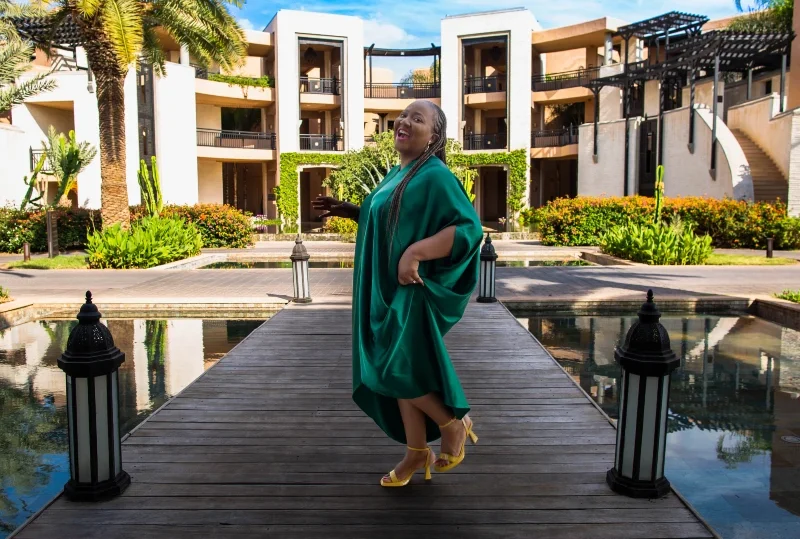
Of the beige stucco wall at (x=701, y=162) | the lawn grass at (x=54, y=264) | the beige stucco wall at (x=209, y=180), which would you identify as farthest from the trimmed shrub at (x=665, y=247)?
the beige stucco wall at (x=209, y=180)

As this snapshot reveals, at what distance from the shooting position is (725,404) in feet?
19.8

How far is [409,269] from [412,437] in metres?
0.82

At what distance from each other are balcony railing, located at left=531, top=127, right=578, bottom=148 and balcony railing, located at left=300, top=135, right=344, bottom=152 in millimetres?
9552

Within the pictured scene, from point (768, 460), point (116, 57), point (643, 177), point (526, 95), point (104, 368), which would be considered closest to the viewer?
point (104, 368)

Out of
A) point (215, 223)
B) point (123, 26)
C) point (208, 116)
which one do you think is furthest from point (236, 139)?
point (123, 26)

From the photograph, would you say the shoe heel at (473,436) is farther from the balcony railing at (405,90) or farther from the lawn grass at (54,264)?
the balcony railing at (405,90)

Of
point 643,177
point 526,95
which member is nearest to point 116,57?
point 643,177

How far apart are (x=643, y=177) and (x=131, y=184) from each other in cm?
1979

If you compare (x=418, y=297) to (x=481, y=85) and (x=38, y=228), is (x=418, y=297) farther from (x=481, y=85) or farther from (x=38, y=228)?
(x=481, y=85)

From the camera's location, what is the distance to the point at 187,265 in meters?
16.2

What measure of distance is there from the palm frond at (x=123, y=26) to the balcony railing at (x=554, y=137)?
77.2 feet

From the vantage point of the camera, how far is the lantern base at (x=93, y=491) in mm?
3304

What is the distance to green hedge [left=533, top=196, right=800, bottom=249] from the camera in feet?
63.7

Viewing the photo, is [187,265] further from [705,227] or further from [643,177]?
[643,177]
